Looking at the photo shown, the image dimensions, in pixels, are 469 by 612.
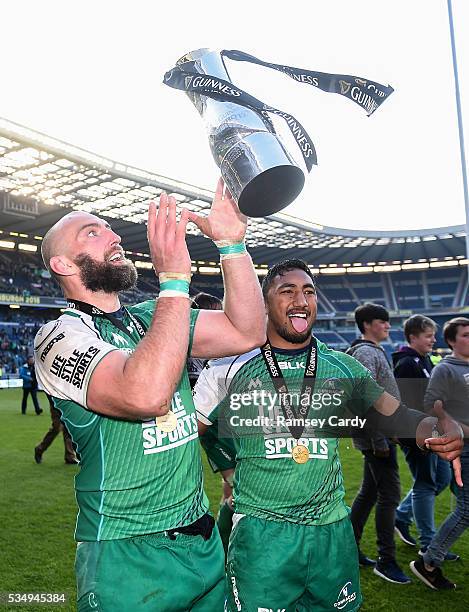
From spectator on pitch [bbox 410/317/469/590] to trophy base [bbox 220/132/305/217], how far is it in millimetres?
2896

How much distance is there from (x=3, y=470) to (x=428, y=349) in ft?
19.5

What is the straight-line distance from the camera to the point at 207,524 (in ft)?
5.89

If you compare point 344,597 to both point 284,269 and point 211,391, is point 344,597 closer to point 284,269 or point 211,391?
point 211,391

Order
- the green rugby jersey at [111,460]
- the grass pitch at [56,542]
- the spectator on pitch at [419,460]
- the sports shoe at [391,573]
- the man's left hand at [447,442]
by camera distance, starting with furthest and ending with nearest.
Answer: the spectator on pitch at [419,460], the sports shoe at [391,573], the grass pitch at [56,542], the man's left hand at [447,442], the green rugby jersey at [111,460]

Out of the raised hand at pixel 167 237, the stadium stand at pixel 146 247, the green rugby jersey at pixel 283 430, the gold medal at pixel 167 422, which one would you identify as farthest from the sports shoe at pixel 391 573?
the stadium stand at pixel 146 247

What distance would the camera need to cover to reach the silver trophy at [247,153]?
1.43 meters

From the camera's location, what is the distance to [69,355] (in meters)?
1.62

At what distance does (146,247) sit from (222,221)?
1479 inches

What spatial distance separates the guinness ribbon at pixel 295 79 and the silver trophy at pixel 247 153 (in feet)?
0.08

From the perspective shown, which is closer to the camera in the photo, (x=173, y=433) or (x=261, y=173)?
(x=261, y=173)

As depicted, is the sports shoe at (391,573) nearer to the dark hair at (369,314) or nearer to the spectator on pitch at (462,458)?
the spectator on pitch at (462,458)

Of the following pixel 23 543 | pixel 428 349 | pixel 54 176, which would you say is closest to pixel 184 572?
pixel 23 543

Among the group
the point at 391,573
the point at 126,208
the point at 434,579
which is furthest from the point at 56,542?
the point at 126,208

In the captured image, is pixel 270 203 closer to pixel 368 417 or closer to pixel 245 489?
pixel 245 489
